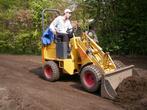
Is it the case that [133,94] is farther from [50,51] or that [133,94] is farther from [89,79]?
[50,51]

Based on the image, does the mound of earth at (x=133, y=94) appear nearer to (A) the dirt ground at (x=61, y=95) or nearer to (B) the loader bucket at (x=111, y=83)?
(A) the dirt ground at (x=61, y=95)

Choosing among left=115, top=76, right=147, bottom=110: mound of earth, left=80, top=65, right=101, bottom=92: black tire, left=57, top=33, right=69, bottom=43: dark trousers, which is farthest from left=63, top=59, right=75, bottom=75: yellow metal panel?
left=115, top=76, right=147, bottom=110: mound of earth

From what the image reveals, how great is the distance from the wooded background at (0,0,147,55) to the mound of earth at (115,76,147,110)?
21.4ft

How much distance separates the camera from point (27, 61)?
46.0ft

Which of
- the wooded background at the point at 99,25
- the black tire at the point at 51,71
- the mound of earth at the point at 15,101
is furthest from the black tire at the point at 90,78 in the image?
the wooded background at the point at 99,25

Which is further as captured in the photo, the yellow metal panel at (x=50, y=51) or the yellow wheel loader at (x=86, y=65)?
the yellow metal panel at (x=50, y=51)

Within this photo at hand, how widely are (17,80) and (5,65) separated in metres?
2.55

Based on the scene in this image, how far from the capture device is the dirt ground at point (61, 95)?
802 cm

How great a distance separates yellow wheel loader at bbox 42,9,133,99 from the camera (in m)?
8.87

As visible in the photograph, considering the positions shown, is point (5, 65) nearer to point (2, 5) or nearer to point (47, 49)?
point (47, 49)

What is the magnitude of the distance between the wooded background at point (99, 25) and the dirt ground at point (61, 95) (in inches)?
182

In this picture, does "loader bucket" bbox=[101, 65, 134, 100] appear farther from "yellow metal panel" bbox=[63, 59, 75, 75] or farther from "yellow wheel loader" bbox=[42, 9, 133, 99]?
"yellow metal panel" bbox=[63, 59, 75, 75]

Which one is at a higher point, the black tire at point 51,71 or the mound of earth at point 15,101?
the black tire at point 51,71

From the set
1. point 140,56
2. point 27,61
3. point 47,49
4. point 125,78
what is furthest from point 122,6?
point 125,78
